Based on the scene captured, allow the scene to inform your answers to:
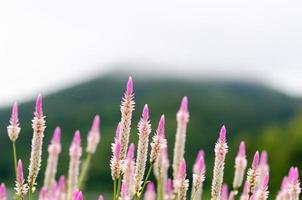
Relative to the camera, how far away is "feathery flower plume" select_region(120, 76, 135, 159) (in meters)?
5.27

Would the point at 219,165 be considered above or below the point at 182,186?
above

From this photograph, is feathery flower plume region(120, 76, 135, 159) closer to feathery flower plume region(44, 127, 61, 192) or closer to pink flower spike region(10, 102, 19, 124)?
pink flower spike region(10, 102, 19, 124)

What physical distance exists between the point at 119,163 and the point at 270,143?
63307mm

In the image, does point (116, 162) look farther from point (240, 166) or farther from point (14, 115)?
point (240, 166)

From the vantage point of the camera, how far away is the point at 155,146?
5.55 meters

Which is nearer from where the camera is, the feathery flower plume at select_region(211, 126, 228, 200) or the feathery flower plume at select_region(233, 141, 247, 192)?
the feathery flower plume at select_region(211, 126, 228, 200)

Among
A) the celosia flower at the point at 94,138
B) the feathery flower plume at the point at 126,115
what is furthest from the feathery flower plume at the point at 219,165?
the celosia flower at the point at 94,138

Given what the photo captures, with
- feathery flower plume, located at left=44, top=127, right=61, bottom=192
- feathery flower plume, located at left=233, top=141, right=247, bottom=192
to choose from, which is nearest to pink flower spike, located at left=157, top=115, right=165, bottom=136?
feathery flower plume, located at left=233, top=141, right=247, bottom=192

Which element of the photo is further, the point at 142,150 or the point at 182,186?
the point at 182,186

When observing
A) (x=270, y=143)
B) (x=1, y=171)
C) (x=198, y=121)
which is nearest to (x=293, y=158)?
(x=270, y=143)

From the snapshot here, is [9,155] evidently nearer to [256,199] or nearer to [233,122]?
Result: [233,122]

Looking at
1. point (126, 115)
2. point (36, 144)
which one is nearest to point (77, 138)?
point (36, 144)

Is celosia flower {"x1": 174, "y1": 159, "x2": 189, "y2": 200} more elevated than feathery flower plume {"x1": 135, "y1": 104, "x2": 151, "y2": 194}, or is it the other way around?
feathery flower plume {"x1": 135, "y1": 104, "x2": 151, "y2": 194}

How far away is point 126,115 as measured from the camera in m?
5.32
